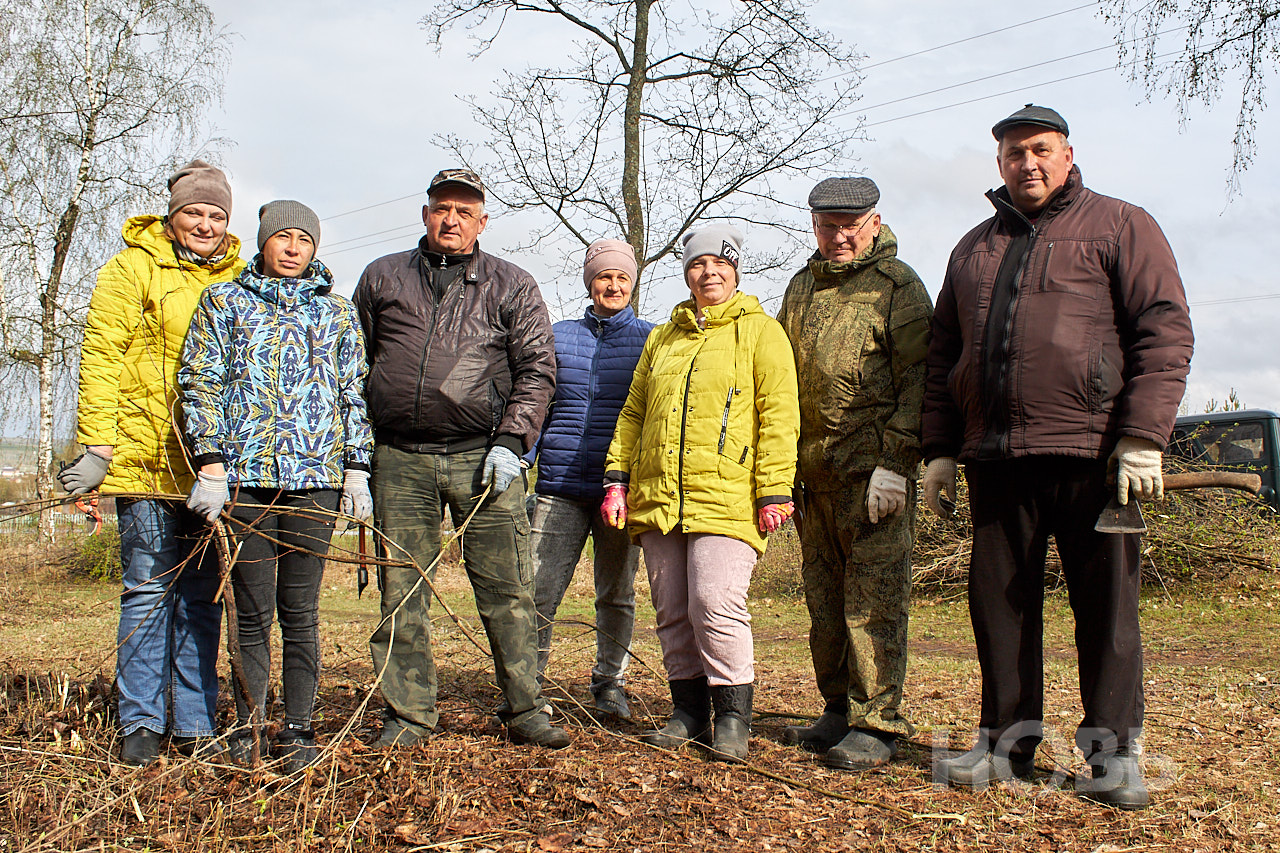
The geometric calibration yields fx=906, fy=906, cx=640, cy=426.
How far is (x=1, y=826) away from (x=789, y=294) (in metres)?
3.35

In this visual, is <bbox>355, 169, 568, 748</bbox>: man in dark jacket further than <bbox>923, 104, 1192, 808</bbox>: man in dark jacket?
Yes

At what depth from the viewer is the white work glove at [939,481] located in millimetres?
3352

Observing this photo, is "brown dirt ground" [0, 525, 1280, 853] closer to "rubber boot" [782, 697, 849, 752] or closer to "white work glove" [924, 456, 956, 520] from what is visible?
"rubber boot" [782, 697, 849, 752]

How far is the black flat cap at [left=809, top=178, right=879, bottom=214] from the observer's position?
3576 mm

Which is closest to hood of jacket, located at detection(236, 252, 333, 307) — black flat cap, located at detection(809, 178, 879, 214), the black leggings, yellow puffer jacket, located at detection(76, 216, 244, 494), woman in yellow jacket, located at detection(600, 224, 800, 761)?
yellow puffer jacket, located at detection(76, 216, 244, 494)

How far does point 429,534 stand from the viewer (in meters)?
3.62

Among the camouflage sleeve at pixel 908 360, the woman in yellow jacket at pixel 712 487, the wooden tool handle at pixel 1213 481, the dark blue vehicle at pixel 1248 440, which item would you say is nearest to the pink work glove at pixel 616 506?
the woman in yellow jacket at pixel 712 487

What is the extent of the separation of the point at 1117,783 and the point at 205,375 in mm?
3364

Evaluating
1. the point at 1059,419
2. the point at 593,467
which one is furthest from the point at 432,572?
the point at 1059,419

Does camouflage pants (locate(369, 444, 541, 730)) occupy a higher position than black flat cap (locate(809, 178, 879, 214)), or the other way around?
black flat cap (locate(809, 178, 879, 214))

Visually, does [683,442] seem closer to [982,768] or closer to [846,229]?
[846,229]

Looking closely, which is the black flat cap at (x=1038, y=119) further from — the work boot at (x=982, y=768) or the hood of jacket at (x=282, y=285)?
the hood of jacket at (x=282, y=285)

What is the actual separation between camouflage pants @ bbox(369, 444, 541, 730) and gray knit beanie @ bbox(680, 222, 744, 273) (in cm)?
118

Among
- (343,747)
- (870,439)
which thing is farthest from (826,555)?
(343,747)
